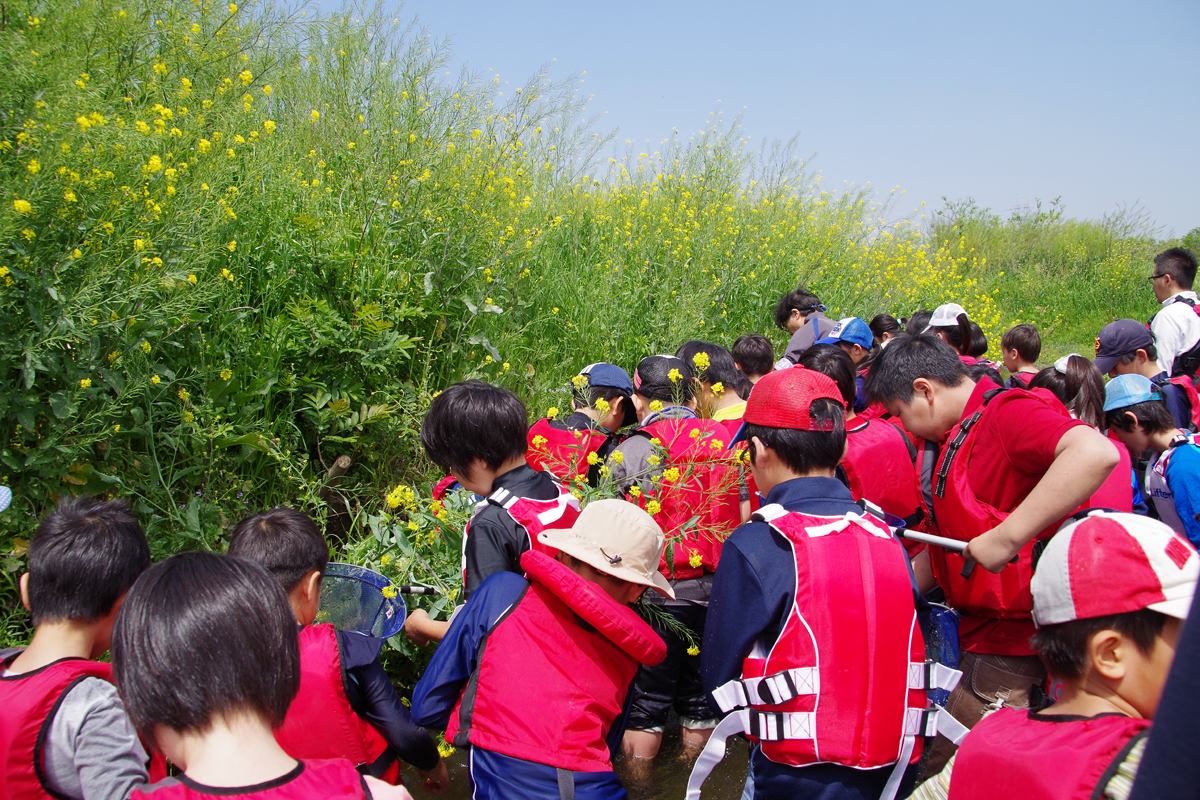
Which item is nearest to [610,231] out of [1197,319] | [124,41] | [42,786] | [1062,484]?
[124,41]

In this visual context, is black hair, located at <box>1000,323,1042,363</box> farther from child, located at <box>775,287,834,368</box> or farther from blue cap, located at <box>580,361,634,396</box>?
blue cap, located at <box>580,361,634,396</box>

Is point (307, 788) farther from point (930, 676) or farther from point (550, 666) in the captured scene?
point (930, 676)

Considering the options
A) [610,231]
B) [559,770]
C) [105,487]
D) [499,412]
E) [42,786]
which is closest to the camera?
[42,786]

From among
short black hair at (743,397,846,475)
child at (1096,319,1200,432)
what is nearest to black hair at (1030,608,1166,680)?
short black hair at (743,397,846,475)

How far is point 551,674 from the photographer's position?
179 cm

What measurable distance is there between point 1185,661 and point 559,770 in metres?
1.42

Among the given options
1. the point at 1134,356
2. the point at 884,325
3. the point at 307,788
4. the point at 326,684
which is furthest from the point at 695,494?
the point at 884,325

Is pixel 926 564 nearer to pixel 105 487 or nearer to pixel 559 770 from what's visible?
pixel 559 770

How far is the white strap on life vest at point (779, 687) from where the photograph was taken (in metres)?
1.80

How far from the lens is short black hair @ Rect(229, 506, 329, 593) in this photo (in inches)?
76.9

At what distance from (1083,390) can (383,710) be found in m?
3.61

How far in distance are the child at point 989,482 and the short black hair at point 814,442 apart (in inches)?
22.3

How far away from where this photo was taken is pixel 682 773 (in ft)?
10.7

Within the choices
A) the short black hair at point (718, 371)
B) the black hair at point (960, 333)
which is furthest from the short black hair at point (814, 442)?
the black hair at point (960, 333)
